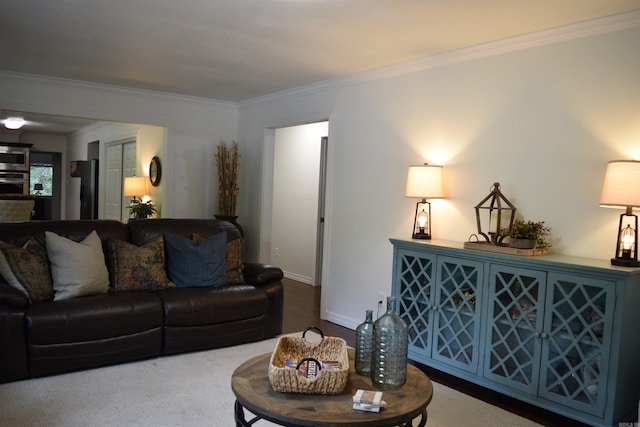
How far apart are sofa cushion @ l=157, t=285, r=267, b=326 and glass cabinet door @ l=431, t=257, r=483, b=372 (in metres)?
1.49

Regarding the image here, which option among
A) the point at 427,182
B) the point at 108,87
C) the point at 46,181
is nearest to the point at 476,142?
the point at 427,182

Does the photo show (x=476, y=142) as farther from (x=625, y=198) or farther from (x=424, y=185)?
(x=625, y=198)

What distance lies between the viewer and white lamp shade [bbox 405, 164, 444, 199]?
3729 millimetres

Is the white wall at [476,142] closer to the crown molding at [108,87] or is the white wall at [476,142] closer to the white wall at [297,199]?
the white wall at [297,199]

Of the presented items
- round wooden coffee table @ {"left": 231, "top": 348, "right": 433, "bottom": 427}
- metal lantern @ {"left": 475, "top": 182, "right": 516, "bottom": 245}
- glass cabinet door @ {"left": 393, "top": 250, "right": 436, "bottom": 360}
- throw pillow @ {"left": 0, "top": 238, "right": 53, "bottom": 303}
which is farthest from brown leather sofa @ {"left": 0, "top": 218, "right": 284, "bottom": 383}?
metal lantern @ {"left": 475, "top": 182, "right": 516, "bottom": 245}

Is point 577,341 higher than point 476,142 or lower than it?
lower

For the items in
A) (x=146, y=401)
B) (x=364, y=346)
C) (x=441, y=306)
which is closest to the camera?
(x=364, y=346)

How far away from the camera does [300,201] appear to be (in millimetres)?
6859

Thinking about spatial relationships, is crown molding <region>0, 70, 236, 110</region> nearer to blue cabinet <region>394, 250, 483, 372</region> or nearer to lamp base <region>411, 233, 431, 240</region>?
lamp base <region>411, 233, 431, 240</region>

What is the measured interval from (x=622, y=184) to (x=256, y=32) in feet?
8.29

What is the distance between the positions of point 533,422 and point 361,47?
2813 mm

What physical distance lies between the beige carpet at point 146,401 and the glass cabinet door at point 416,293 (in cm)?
34

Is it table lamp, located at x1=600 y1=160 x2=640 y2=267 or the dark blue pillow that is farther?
the dark blue pillow

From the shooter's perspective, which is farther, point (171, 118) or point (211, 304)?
point (171, 118)
